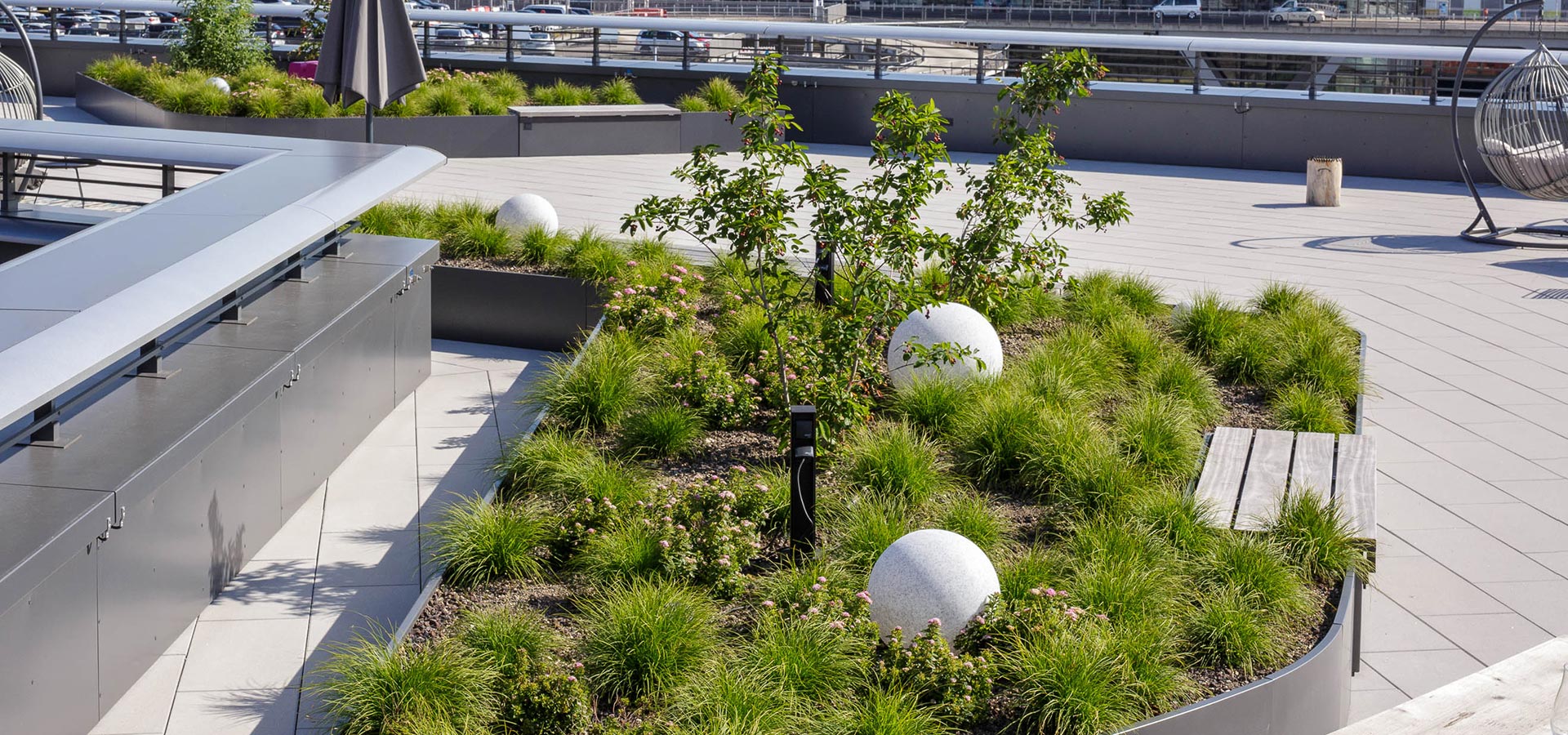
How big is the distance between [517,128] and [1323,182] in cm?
858

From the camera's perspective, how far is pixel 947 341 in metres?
7.10

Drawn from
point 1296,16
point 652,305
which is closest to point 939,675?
point 652,305

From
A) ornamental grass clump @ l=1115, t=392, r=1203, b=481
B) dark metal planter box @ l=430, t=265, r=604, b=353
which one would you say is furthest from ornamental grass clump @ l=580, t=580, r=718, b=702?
dark metal planter box @ l=430, t=265, r=604, b=353

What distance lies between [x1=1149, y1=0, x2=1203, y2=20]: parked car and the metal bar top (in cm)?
5809

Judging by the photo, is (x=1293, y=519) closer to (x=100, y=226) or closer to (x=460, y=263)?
(x=100, y=226)

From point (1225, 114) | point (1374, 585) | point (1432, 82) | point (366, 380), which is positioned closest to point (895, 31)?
point (1225, 114)

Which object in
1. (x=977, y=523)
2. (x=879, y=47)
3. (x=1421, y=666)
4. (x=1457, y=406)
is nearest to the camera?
(x=1421, y=666)

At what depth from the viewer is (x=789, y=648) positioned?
4438mm

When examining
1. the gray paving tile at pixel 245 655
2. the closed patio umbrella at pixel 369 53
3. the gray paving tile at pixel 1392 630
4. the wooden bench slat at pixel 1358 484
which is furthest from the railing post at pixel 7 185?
the gray paving tile at pixel 1392 630

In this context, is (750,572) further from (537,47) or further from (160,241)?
(537,47)

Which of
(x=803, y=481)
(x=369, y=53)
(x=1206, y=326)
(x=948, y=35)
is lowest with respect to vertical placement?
(x=803, y=481)

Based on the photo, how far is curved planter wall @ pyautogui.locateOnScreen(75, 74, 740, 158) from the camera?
50.1 feet

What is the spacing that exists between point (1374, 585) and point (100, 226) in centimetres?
540

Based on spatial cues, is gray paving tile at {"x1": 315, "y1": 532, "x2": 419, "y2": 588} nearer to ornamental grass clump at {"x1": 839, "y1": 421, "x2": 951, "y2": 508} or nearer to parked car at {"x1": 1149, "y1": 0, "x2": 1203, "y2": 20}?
ornamental grass clump at {"x1": 839, "y1": 421, "x2": 951, "y2": 508}
